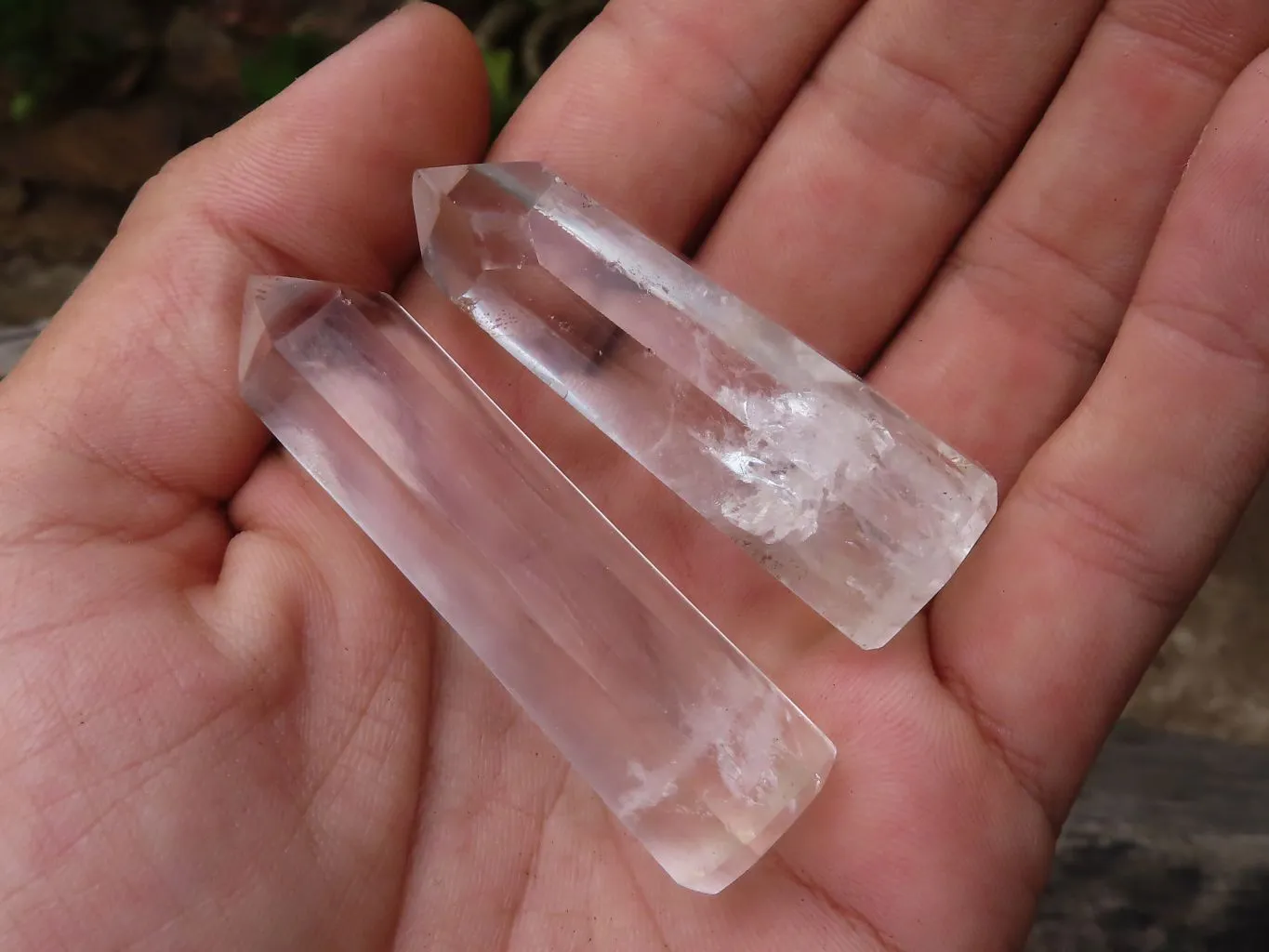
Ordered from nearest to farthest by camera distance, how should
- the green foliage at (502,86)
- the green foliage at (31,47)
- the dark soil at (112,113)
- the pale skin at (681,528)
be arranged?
the pale skin at (681,528) < the green foliage at (502,86) < the green foliage at (31,47) < the dark soil at (112,113)

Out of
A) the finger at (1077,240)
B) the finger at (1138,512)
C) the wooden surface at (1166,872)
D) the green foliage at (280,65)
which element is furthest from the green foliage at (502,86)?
the wooden surface at (1166,872)

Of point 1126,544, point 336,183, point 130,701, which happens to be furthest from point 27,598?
point 1126,544

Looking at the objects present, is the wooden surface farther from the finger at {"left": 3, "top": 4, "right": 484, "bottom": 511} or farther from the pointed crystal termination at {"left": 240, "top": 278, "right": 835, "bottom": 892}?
the finger at {"left": 3, "top": 4, "right": 484, "bottom": 511}

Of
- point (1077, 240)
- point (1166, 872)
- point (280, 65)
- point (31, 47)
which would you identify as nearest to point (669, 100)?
point (1077, 240)

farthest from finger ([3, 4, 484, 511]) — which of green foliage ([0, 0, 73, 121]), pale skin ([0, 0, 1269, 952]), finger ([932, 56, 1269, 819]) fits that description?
green foliage ([0, 0, 73, 121])

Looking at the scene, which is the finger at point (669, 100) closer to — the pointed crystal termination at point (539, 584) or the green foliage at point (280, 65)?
the pointed crystal termination at point (539, 584)

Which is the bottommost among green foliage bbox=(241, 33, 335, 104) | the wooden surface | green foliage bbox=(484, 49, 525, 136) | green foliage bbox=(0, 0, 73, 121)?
the wooden surface
